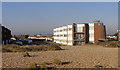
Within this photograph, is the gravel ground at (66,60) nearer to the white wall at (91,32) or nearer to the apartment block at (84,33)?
the apartment block at (84,33)

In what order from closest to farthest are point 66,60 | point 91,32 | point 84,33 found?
point 66,60 → point 84,33 → point 91,32

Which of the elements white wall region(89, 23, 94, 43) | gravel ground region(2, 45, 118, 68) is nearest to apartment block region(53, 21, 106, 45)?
white wall region(89, 23, 94, 43)

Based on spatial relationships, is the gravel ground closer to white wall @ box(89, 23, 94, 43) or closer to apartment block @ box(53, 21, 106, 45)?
apartment block @ box(53, 21, 106, 45)

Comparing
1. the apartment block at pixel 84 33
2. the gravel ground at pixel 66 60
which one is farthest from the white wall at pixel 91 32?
the gravel ground at pixel 66 60

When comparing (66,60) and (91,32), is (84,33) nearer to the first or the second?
(91,32)

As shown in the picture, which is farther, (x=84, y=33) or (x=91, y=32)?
(x=91, y=32)

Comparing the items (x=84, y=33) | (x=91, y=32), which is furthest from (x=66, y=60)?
(x=91, y=32)

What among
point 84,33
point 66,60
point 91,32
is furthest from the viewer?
point 91,32

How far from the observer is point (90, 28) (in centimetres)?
5812

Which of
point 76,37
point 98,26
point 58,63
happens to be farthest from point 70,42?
point 58,63

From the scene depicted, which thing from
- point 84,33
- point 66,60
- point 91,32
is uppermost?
point 91,32

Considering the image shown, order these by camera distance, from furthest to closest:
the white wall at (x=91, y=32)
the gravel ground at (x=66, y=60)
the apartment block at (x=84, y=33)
→ the white wall at (x=91, y=32) < the apartment block at (x=84, y=33) < the gravel ground at (x=66, y=60)

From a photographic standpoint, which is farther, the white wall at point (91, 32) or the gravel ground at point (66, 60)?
the white wall at point (91, 32)

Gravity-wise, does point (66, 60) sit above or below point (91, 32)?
below
